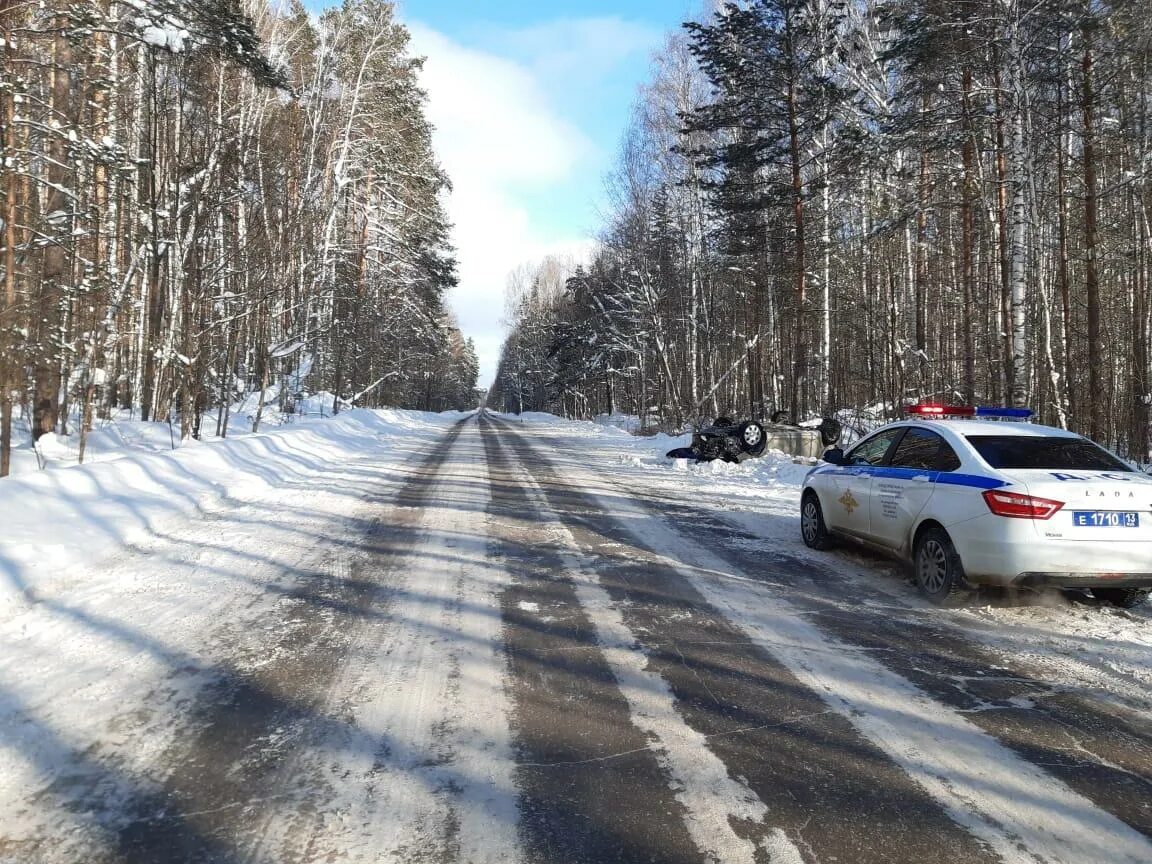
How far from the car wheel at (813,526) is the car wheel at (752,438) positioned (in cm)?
787

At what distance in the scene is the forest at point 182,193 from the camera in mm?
9125

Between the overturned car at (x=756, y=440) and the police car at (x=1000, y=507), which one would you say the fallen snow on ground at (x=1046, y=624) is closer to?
the police car at (x=1000, y=507)

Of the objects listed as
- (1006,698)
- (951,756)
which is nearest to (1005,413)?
(1006,698)

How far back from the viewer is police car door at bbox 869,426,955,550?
574 cm

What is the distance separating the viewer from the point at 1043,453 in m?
5.45

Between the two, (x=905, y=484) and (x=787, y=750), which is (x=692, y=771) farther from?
(x=905, y=484)

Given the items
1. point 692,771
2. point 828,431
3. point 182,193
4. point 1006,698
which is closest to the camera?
point 692,771

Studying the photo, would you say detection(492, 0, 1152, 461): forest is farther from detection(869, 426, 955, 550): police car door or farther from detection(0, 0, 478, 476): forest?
detection(0, 0, 478, 476): forest

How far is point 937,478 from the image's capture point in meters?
5.58

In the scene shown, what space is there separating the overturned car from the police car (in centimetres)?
883

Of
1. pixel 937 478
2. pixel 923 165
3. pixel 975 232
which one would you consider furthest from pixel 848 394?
pixel 937 478

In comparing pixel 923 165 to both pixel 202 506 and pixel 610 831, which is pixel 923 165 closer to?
pixel 202 506

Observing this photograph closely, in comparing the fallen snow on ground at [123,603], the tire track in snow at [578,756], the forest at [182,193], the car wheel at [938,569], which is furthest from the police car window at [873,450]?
the forest at [182,193]

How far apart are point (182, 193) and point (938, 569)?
1344 cm
